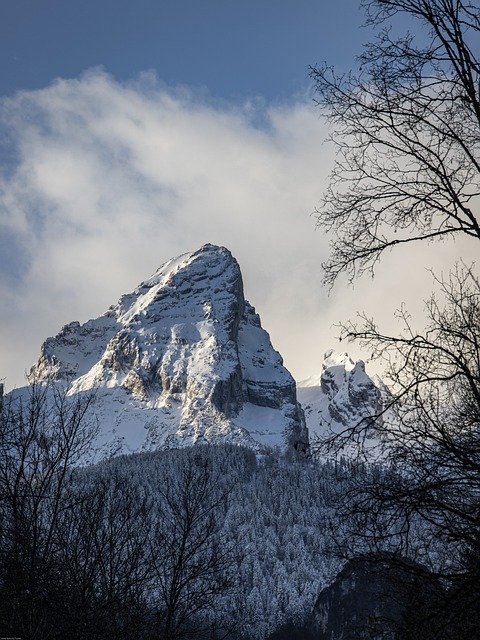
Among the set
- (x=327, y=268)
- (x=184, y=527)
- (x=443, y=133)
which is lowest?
(x=184, y=527)

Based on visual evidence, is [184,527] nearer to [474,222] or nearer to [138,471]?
[474,222]

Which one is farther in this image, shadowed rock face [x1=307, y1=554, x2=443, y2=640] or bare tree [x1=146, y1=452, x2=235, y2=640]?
bare tree [x1=146, y1=452, x2=235, y2=640]

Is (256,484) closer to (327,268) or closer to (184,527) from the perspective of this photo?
(184,527)

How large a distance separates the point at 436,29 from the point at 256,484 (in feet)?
525

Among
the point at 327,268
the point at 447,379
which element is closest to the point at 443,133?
the point at 327,268

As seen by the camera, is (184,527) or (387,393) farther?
(184,527)

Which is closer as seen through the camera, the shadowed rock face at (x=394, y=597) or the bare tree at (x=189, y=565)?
the shadowed rock face at (x=394, y=597)

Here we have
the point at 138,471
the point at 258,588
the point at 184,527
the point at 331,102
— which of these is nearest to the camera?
the point at 331,102

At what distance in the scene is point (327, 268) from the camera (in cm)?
652

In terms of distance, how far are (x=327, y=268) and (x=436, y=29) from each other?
92.3 inches

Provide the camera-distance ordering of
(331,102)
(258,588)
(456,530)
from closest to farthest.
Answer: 1. (456,530)
2. (331,102)
3. (258,588)

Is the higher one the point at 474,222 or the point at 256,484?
the point at 256,484

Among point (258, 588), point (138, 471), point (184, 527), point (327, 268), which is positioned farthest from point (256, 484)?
point (327, 268)

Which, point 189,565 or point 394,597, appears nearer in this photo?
point 394,597
